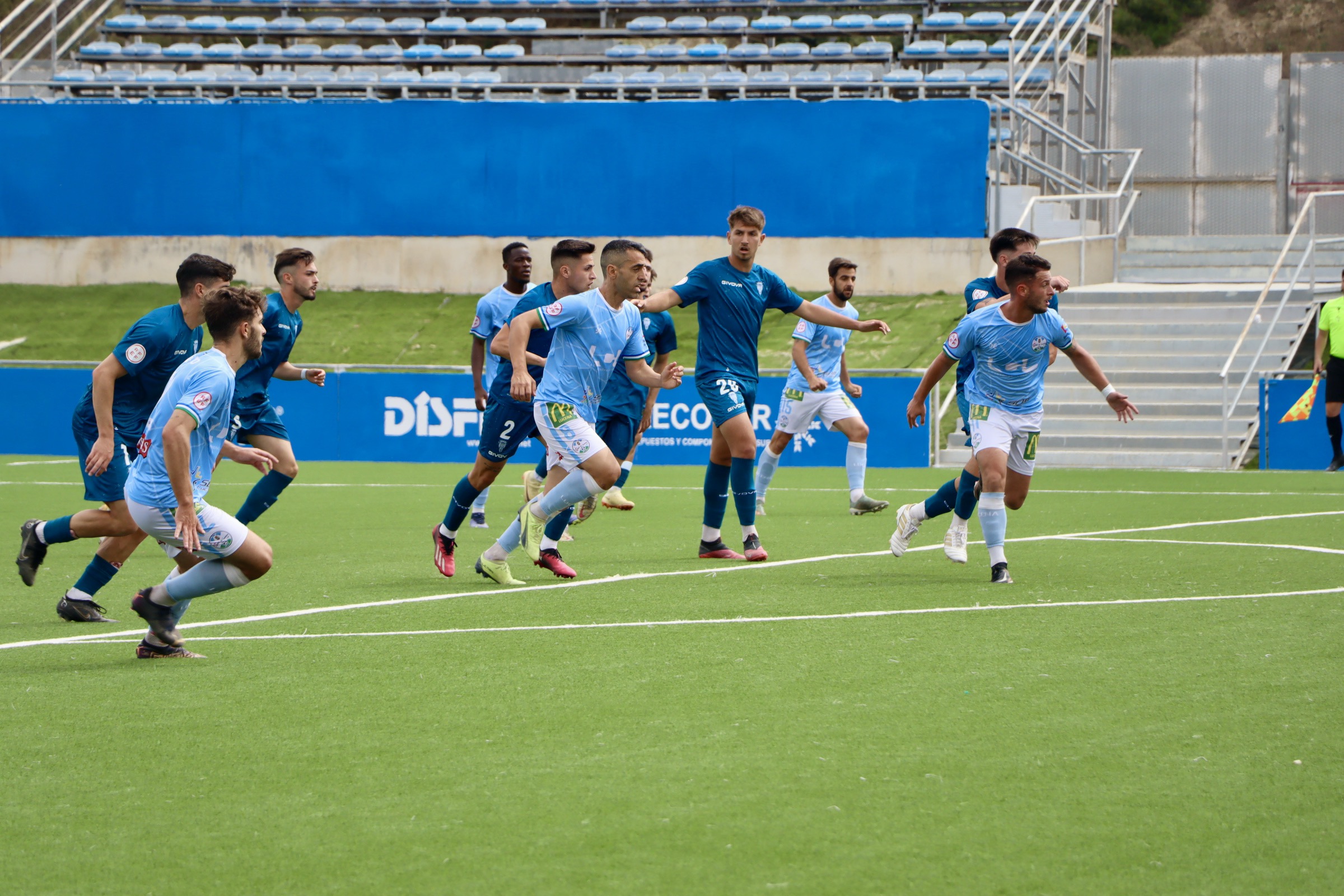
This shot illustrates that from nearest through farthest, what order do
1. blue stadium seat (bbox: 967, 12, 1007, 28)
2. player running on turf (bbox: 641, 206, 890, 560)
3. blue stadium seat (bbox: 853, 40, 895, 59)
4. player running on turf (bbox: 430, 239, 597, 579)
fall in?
player running on turf (bbox: 430, 239, 597, 579), player running on turf (bbox: 641, 206, 890, 560), blue stadium seat (bbox: 853, 40, 895, 59), blue stadium seat (bbox: 967, 12, 1007, 28)

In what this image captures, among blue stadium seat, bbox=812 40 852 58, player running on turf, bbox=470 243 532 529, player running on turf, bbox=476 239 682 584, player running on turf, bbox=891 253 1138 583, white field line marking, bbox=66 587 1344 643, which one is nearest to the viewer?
white field line marking, bbox=66 587 1344 643

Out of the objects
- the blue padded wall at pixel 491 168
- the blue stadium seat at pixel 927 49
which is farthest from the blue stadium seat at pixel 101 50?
the blue stadium seat at pixel 927 49

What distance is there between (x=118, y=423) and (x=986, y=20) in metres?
26.2

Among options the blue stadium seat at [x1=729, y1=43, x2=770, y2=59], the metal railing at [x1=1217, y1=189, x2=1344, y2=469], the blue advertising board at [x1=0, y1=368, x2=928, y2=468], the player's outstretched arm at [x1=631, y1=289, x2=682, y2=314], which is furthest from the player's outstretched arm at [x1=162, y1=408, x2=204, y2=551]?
the blue stadium seat at [x1=729, y1=43, x2=770, y2=59]

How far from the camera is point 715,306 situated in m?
9.53

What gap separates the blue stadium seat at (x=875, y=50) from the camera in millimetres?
30141

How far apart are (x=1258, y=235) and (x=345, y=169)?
17568mm

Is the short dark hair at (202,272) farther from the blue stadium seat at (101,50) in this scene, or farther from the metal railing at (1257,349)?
the blue stadium seat at (101,50)

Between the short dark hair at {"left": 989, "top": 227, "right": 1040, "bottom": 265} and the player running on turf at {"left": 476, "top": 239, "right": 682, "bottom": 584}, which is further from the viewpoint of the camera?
the short dark hair at {"left": 989, "top": 227, "right": 1040, "bottom": 265}

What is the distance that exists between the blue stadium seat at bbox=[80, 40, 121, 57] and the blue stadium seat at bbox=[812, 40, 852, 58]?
1498cm

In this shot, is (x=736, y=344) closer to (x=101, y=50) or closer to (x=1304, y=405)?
(x=1304, y=405)

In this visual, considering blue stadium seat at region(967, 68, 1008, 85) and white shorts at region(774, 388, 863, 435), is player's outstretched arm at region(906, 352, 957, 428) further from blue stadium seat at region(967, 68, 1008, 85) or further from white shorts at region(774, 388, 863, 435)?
blue stadium seat at region(967, 68, 1008, 85)

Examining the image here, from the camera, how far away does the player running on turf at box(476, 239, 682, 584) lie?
314 inches

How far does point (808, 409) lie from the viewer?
1336 cm
